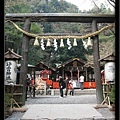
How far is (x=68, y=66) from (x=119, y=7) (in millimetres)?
21614

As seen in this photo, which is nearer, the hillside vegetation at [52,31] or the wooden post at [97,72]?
the wooden post at [97,72]

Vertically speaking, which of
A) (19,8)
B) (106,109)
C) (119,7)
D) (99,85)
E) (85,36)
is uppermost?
(19,8)

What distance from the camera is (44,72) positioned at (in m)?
20.7

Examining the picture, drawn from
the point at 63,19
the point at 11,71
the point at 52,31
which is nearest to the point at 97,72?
the point at 63,19

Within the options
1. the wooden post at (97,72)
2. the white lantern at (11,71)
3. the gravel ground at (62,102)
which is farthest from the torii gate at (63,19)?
the gravel ground at (62,102)

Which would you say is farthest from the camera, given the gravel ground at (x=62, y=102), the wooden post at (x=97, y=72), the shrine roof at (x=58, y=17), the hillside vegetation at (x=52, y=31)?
the hillside vegetation at (x=52, y=31)

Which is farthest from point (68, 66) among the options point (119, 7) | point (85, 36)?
point (119, 7)

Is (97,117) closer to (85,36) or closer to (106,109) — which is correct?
(106,109)

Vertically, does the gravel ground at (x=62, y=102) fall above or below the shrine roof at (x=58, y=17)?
below

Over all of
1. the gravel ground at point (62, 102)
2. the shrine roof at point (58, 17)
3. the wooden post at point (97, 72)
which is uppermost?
the shrine roof at point (58, 17)

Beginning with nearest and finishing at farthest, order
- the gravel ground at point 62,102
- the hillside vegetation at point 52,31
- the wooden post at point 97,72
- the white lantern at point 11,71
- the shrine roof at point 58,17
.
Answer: the gravel ground at point 62,102
the white lantern at point 11,71
the wooden post at point 97,72
the shrine roof at point 58,17
the hillside vegetation at point 52,31

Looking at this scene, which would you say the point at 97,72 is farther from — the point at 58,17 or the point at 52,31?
the point at 52,31

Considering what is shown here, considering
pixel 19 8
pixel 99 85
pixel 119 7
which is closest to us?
pixel 119 7

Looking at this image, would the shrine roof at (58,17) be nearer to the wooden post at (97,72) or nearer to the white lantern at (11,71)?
the wooden post at (97,72)
